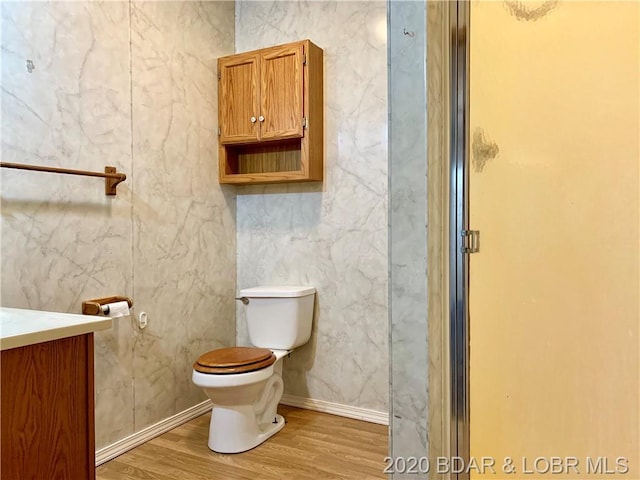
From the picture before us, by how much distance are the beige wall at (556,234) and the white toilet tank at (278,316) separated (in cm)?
127

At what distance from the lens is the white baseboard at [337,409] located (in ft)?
8.32

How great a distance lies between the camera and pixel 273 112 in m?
2.63

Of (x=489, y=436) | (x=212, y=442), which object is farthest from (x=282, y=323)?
(x=489, y=436)

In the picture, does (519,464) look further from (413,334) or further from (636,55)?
(636,55)

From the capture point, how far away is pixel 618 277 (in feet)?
4.14

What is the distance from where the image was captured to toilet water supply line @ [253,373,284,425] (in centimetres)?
236

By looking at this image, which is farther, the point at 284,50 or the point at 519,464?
the point at 284,50

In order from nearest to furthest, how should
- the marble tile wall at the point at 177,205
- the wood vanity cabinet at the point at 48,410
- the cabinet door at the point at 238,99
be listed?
1. the wood vanity cabinet at the point at 48,410
2. the marble tile wall at the point at 177,205
3. the cabinet door at the point at 238,99

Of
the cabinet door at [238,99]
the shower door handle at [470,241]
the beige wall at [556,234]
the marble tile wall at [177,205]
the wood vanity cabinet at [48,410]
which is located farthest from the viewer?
the cabinet door at [238,99]

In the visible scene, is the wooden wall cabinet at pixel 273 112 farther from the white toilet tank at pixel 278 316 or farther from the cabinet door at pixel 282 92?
the white toilet tank at pixel 278 316

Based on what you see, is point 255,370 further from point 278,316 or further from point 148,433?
point 148,433

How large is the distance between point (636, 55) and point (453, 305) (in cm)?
84

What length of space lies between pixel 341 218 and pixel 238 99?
3.12ft

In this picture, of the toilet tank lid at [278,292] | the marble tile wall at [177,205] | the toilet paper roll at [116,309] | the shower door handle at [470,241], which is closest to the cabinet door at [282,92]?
the marble tile wall at [177,205]
